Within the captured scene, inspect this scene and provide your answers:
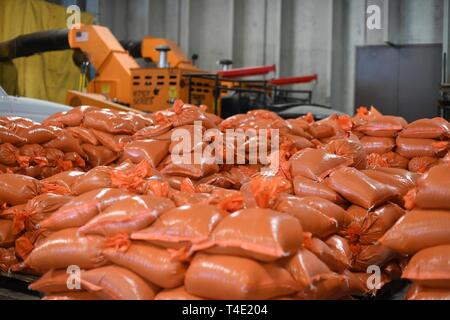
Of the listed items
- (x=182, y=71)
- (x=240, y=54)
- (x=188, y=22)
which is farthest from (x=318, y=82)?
(x=182, y=71)

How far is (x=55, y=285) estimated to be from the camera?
2668 millimetres

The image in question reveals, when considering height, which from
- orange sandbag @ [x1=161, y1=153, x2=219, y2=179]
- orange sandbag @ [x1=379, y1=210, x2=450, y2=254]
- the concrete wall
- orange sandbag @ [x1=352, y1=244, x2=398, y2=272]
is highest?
the concrete wall

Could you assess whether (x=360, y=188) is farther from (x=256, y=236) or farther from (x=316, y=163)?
(x=256, y=236)

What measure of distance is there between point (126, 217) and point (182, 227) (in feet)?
0.86

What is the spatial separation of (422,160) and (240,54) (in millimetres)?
8974

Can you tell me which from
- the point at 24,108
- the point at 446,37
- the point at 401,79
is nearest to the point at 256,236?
the point at 24,108

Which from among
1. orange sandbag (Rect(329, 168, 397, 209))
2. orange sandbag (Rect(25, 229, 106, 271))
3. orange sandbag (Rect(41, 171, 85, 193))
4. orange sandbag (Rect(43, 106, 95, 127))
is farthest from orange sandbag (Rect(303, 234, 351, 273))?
orange sandbag (Rect(43, 106, 95, 127))

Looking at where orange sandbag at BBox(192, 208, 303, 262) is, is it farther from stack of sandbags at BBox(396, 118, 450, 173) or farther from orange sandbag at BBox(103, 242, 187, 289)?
stack of sandbags at BBox(396, 118, 450, 173)

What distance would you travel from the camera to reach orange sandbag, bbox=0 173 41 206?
377cm

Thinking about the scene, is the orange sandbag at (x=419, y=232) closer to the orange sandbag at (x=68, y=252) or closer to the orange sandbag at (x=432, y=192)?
the orange sandbag at (x=432, y=192)

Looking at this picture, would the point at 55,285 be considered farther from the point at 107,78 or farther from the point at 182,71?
the point at 107,78

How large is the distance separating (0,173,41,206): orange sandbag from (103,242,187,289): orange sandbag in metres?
1.46

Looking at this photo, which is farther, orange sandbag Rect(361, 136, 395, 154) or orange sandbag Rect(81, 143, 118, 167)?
orange sandbag Rect(361, 136, 395, 154)

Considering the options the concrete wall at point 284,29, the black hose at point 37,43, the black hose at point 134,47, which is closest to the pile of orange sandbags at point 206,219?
the black hose at point 37,43
